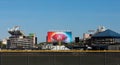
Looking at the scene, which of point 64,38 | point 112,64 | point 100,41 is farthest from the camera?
point 100,41

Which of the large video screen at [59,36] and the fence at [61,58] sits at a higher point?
the large video screen at [59,36]

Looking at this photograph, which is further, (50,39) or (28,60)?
(50,39)

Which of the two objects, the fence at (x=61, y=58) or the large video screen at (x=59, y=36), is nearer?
the fence at (x=61, y=58)

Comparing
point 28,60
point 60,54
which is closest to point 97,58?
point 60,54

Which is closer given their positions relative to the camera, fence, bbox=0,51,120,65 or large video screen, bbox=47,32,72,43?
fence, bbox=0,51,120,65

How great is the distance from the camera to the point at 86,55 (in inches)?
1748

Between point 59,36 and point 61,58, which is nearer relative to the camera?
point 61,58

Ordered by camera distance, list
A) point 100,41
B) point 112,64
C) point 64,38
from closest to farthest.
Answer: point 112,64 → point 64,38 → point 100,41

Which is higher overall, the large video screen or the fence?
the large video screen

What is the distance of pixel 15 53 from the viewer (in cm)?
4491

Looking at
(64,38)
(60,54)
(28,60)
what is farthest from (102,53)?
(64,38)

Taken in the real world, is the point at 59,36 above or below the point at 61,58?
above

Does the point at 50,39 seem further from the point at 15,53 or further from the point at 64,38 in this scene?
the point at 15,53

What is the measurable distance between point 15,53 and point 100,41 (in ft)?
316
